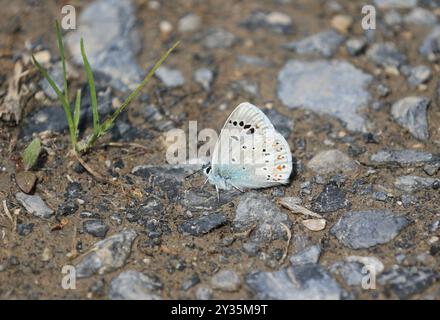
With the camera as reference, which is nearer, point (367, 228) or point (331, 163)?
point (367, 228)

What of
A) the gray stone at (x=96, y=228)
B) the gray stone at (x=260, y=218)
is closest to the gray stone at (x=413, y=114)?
the gray stone at (x=260, y=218)

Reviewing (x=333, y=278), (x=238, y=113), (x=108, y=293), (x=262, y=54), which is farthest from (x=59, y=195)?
(x=262, y=54)

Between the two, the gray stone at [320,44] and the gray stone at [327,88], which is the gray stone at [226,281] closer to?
the gray stone at [327,88]

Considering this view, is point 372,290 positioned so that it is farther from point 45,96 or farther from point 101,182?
point 45,96

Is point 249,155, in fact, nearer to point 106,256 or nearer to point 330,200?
point 330,200

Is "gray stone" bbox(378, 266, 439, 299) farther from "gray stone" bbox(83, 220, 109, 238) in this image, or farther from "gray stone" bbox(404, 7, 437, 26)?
"gray stone" bbox(404, 7, 437, 26)

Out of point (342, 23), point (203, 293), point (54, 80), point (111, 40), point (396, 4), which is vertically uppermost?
point (396, 4)

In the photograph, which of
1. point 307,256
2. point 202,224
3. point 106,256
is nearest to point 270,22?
point 202,224
